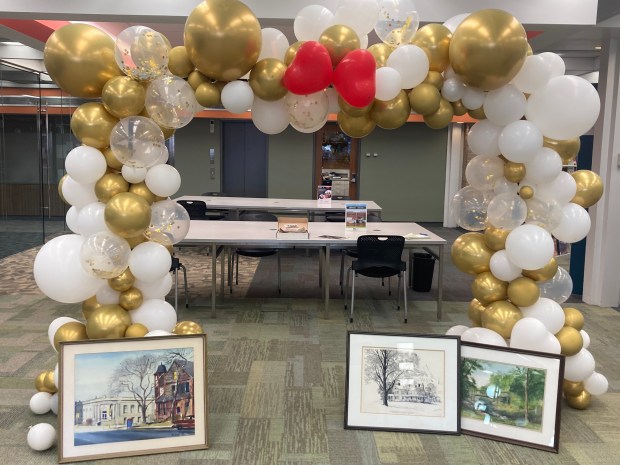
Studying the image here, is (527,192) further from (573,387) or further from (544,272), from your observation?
(573,387)

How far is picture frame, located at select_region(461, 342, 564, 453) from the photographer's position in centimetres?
276

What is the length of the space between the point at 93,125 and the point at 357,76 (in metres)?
1.36

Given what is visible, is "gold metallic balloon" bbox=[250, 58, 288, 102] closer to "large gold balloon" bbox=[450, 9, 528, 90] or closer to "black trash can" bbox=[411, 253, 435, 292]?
"large gold balloon" bbox=[450, 9, 528, 90]

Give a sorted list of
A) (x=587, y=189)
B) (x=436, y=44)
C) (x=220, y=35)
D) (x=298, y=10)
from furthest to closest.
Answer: (x=298, y=10) → (x=587, y=189) → (x=436, y=44) → (x=220, y=35)

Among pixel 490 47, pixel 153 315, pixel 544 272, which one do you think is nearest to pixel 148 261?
pixel 153 315

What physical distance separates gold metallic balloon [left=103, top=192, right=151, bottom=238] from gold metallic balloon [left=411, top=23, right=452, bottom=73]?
168 centimetres

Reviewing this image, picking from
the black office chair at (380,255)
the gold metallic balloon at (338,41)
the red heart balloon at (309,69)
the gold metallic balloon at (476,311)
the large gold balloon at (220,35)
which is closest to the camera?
the large gold balloon at (220,35)

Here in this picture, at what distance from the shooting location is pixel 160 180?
2.84 metres

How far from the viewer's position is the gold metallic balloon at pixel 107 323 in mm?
2811

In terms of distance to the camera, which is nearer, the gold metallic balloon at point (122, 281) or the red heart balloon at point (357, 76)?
the red heart balloon at point (357, 76)

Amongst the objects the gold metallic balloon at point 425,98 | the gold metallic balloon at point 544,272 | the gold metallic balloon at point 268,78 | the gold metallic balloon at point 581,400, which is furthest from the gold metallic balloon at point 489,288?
the gold metallic balloon at point 268,78

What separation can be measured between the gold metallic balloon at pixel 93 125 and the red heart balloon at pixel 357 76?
3.95ft

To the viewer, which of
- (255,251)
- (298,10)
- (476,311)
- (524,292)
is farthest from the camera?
(255,251)

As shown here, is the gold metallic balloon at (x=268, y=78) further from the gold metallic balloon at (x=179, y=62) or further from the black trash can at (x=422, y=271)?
the black trash can at (x=422, y=271)
